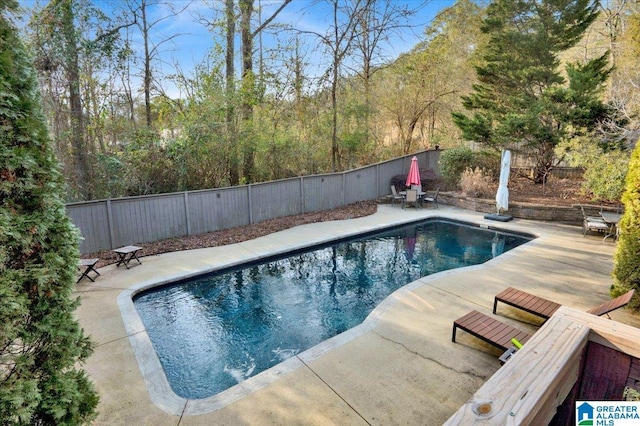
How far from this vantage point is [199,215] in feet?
28.5

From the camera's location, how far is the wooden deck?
163 inches

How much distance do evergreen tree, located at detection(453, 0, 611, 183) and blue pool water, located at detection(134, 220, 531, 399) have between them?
4.74 m

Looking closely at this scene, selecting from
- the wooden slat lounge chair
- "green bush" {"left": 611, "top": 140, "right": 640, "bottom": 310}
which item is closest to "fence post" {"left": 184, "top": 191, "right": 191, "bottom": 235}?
the wooden slat lounge chair

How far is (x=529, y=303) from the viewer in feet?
14.2

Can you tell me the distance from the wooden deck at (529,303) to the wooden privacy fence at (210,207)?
686 centimetres

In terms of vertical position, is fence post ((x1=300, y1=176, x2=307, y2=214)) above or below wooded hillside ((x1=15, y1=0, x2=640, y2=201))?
below

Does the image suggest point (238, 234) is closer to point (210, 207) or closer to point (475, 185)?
point (210, 207)

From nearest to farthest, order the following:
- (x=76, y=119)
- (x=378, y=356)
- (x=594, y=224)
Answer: (x=378, y=356), (x=594, y=224), (x=76, y=119)

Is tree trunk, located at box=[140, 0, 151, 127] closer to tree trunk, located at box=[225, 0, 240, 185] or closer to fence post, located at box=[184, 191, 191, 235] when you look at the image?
tree trunk, located at box=[225, 0, 240, 185]

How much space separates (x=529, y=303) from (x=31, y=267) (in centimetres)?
510

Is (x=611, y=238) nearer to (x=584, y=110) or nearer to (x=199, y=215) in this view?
(x=584, y=110)

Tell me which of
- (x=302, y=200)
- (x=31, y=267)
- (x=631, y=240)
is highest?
(x=31, y=267)

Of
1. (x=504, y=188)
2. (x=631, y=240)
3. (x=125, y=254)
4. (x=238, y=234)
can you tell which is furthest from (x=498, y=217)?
(x=125, y=254)

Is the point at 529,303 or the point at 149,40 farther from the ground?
the point at 149,40
